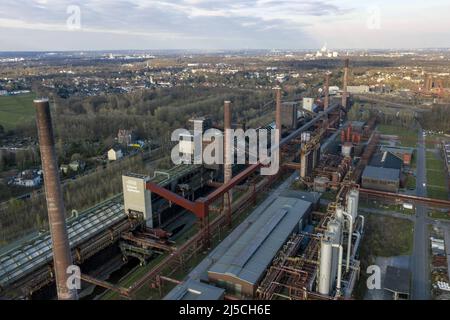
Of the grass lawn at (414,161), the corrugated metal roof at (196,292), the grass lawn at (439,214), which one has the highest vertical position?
the grass lawn at (414,161)

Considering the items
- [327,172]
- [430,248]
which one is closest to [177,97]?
[327,172]

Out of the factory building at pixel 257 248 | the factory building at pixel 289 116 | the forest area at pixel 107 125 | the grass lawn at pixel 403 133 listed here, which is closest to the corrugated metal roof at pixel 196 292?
the factory building at pixel 257 248

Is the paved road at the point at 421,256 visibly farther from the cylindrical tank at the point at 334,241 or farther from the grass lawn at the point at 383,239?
the cylindrical tank at the point at 334,241

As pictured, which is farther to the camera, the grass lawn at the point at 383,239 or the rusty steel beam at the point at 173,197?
the rusty steel beam at the point at 173,197

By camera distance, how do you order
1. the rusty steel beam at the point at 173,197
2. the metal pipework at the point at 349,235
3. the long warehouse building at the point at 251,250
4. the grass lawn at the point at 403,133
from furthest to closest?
the grass lawn at the point at 403,133 < the rusty steel beam at the point at 173,197 < the metal pipework at the point at 349,235 < the long warehouse building at the point at 251,250

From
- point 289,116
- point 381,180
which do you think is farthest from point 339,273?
point 289,116

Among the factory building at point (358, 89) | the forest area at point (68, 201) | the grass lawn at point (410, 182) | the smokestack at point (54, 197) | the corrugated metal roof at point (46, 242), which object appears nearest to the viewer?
the smokestack at point (54, 197)

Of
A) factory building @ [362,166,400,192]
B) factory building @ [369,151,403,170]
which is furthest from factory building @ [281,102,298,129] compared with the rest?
factory building @ [362,166,400,192]

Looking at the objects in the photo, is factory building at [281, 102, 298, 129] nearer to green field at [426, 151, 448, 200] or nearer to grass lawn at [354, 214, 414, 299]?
green field at [426, 151, 448, 200]
